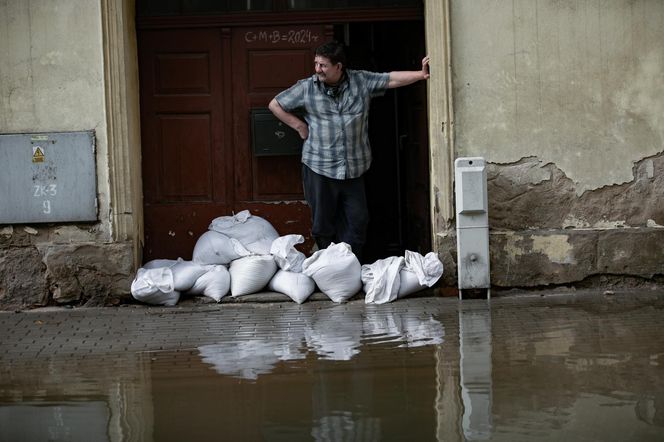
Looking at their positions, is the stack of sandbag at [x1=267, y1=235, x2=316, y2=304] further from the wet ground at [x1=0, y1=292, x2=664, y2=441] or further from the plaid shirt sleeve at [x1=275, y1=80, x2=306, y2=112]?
the plaid shirt sleeve at [x1=275, y1=80, x2=306, y2=112]

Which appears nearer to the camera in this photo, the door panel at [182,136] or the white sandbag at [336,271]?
the white sandbag at [336,271]

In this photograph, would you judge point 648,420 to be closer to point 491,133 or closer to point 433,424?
point 433,424

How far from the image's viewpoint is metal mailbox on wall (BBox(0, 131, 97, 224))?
8273mm

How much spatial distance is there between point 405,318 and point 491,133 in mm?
1758

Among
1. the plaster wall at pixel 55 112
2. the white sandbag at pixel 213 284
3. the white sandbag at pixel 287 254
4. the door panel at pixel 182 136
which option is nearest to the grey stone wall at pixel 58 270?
the plaster wall at pixel 55 112

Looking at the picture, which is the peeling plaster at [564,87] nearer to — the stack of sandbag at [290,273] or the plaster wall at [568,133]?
the plaster wall at [568,133]

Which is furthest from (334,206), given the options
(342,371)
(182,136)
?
(342,371)

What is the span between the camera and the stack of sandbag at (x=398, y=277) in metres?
8.21

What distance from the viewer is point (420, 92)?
361 inches

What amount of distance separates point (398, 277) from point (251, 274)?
110cm

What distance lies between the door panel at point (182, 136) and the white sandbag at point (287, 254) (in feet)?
2.50

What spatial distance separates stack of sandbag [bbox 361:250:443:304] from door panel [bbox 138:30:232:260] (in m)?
1.44

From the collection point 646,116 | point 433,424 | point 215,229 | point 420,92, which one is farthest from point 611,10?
point 433,424

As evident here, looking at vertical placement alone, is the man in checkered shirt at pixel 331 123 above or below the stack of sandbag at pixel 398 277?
above
